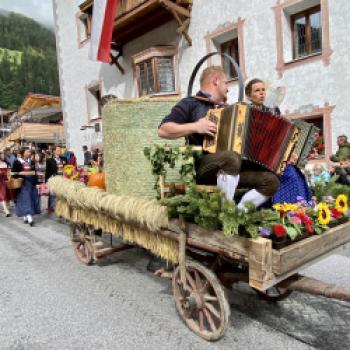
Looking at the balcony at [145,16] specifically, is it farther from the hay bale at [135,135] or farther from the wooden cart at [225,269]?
the wooden cart at [225,269]

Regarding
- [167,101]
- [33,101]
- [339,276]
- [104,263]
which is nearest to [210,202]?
[167,101]

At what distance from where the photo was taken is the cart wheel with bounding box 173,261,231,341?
2.57 meters

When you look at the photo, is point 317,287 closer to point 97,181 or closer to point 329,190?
point 329,190

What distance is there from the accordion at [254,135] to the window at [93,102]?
1461cm

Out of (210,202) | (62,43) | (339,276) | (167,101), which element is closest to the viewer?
(210,202)

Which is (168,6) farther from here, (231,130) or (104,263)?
(231,130)

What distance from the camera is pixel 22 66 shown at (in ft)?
314

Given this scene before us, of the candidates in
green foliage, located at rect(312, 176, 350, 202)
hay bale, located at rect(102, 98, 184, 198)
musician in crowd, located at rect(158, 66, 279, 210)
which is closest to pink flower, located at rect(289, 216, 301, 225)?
musician in crowd, located at rect(158, 66, 279, 210)

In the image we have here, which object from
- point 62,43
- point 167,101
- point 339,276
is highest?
point 62,43

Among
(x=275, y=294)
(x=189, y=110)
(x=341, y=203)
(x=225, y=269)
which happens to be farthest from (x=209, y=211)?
(x=275, y=294)

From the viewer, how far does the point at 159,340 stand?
2785 mm

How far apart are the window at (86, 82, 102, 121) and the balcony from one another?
10.1 ft

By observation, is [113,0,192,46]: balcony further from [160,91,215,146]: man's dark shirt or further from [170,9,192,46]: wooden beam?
[160,91,215,146]: man's dark shirt

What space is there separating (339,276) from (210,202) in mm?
2345
